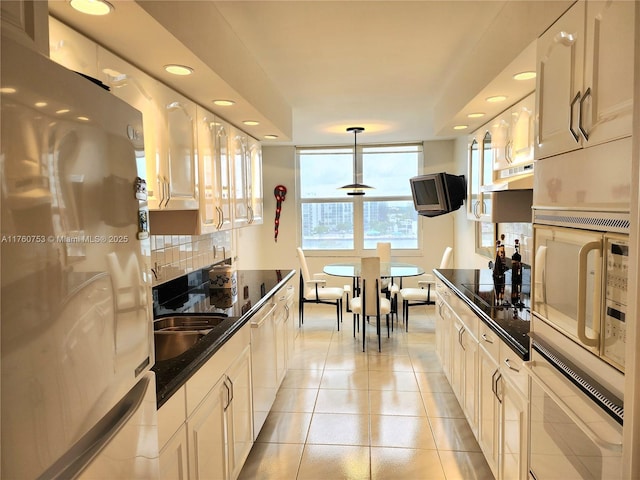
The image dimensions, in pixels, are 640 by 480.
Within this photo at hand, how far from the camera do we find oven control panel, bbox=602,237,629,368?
98 cm

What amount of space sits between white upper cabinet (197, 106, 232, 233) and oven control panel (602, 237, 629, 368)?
208 centimetres

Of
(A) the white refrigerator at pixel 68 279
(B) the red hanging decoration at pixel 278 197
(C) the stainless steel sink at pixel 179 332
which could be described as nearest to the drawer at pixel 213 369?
(C) the stainless steel sink at pixel 179 332

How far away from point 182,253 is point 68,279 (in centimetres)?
255

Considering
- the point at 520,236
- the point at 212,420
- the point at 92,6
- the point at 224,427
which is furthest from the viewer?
the point at 520,236

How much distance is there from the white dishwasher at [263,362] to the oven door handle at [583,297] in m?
1.72

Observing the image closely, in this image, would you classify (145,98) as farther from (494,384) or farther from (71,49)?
(494,384)

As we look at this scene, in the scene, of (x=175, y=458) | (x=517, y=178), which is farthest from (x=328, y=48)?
(x=175, y=458)

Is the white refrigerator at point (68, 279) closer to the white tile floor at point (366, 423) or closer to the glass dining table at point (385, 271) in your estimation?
the white tile floor at point (366, 423)

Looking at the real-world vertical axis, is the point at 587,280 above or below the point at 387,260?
above

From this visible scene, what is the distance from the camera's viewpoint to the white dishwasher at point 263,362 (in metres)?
2.48

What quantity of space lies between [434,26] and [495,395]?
6.46 feet

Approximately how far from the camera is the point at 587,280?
114 cm

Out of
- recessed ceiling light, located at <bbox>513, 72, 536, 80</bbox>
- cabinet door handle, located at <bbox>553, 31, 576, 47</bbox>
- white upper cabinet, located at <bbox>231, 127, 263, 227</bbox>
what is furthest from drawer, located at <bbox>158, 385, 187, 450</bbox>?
recessed ceiling light, located at <bbox>513, 72, 536, 80</bbox>

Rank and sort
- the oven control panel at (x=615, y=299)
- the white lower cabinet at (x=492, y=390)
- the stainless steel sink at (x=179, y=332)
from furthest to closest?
the stainless steel sink at (x=179, y=332), the white lower cabinet at (x=492, y=390), the oven control panel at (x=615, y=299)
